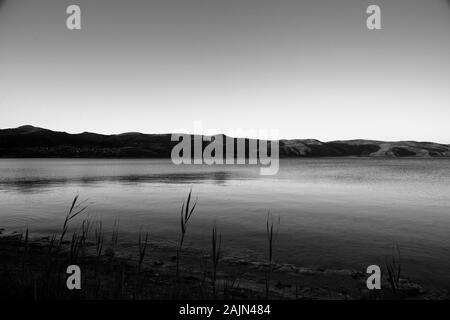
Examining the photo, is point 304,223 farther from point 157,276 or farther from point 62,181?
point 62,181

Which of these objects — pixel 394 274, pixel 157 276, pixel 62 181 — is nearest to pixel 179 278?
pixel 157 276

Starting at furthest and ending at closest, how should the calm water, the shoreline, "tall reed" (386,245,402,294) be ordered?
the calm water, the shoreline, "tall reed" (386,245,402,294)

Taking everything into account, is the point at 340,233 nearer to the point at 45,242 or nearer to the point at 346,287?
the point at 346,287

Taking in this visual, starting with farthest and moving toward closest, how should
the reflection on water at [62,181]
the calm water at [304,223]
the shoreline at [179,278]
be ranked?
1. the reflection on water at [62,181]
2. the calm water at [304,223]
3. the shoreline at [179,278]

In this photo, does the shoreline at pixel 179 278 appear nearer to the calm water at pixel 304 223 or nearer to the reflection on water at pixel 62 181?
the calm water at pixel 304 223

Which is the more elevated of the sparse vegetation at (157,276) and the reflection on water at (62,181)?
the sparse vegetation at (157,276)

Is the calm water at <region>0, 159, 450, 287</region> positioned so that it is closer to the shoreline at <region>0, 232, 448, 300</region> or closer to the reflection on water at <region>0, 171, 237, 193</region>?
the shoreline at <region>0, 232, 448, 300</region>

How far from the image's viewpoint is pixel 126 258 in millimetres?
11914

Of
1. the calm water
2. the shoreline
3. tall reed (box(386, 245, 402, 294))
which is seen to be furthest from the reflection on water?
tall reed (box(386, 245, 402, 294))

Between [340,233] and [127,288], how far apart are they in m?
12.3

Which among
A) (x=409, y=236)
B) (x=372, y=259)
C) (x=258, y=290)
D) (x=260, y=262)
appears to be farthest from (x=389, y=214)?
(x=258, y=290)

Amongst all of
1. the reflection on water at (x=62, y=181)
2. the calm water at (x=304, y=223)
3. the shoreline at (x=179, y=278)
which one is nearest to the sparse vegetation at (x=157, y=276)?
the shoreline at (x=179, y=278)

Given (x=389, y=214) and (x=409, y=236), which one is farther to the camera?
(x=389, y=214)
